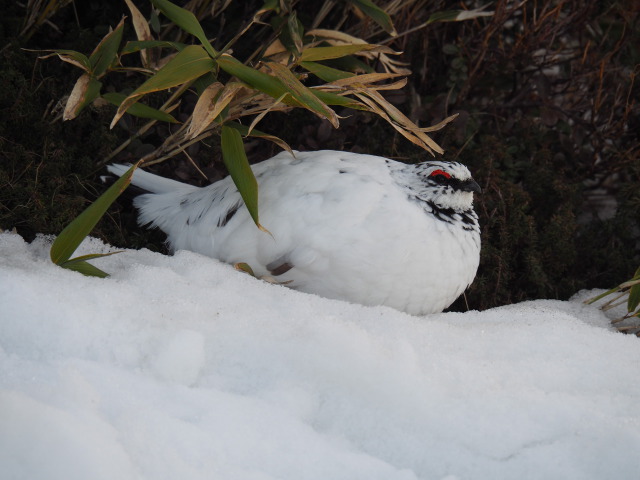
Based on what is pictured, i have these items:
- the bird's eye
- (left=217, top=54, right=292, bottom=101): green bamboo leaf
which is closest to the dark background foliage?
the bird's eye

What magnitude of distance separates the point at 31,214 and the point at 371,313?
45.0 inches

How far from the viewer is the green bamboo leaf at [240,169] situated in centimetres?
209

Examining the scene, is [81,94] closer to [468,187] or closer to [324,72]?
[324,72]

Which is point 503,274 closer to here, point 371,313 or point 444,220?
point 444,220

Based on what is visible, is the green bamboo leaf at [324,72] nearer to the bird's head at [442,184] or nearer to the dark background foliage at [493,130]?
the bird's head at [442,184]

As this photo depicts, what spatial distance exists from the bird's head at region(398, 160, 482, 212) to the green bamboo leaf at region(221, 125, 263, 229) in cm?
59

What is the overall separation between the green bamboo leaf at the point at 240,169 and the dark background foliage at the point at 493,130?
62 centimetres

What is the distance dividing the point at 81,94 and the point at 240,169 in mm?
535

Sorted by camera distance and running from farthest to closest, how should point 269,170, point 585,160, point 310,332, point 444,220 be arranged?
point 585,160 < point 269,170 < point 444,220 < point 310,332

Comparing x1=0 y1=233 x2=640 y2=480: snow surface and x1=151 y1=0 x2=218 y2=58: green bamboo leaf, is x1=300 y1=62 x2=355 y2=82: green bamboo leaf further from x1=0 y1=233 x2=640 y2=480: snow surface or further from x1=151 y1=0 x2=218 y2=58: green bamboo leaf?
x1=0 y1=233 x2=640 y2=480: snow surface

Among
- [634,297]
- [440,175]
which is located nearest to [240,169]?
[440,175]

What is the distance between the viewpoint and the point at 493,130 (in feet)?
11.2

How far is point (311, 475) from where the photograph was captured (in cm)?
140

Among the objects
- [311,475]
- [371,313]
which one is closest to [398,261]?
[371,313]
